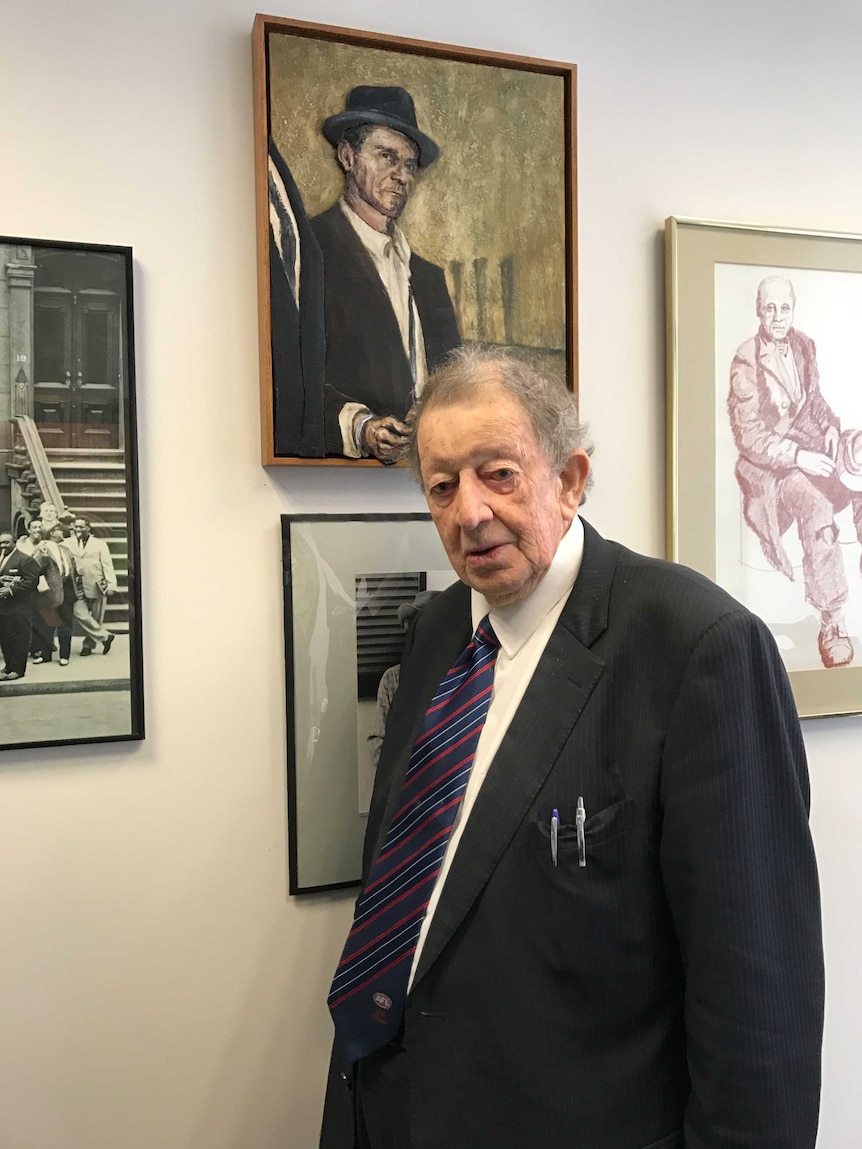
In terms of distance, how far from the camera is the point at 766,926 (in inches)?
33.0

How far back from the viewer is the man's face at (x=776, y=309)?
145 cm

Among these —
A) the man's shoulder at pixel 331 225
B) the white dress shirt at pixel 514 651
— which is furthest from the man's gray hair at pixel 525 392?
the man's shoulder at pixel 331 225

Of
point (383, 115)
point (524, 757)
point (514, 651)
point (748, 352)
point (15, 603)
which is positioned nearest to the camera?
point (524, 757)

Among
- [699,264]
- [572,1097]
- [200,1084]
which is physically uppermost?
[699,264]

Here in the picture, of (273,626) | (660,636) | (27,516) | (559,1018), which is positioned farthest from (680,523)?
(27,516)

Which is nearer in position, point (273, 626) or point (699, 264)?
point (273, 626)

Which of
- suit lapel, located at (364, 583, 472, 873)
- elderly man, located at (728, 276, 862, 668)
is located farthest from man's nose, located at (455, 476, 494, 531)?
elderly man, located at (728, 276, 862, 668)

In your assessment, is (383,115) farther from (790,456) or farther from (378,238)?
(790,456)

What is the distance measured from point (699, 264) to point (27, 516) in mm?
1099

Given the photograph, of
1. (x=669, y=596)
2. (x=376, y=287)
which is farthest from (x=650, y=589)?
(x=376, y=287)

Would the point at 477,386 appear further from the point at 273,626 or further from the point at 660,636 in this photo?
the point at 273,626

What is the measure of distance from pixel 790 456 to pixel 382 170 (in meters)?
0.82

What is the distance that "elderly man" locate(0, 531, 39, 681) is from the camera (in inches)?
45.1

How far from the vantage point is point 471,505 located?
0.97m
